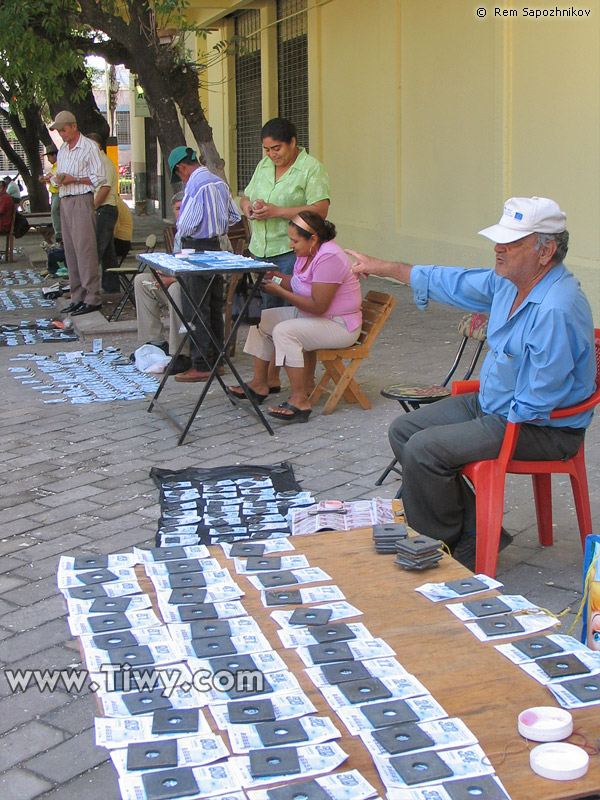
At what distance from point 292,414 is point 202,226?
1.83 metres

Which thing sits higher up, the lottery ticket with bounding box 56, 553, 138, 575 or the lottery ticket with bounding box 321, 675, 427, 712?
the lottery ticket with bounding box 56, 553, 138, 575

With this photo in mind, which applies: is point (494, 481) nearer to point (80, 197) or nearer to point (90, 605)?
point (90, 605)

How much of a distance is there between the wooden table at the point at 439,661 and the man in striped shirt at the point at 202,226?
164 inches

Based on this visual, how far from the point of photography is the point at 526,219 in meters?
3.57

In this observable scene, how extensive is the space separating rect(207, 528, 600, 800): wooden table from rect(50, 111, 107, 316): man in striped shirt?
24.7 ft

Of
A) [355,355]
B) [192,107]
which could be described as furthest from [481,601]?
[192,107]

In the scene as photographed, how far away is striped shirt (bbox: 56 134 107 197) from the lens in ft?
32.8

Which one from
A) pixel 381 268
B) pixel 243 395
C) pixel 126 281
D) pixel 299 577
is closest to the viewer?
pixel 299 577

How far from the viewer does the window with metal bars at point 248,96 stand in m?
16.2

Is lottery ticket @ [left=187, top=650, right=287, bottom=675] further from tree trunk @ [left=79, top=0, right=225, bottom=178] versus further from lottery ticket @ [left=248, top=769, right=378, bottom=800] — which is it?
tree trunk @ [left=79, top=0, right=225, bottom=178]

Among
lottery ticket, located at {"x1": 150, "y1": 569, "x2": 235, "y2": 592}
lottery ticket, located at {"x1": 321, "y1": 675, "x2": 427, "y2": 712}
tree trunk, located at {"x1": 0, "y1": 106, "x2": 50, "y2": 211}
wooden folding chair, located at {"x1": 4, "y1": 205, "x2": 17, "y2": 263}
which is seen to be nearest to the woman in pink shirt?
lottery ticket, located at {"x1": 150, "y1": 569, "x2": 235, "y2": 592}

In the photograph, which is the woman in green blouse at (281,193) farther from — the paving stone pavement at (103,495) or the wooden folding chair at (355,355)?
the paving stone pavement at (103,495)

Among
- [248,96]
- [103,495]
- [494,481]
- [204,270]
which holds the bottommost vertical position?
[103,495]

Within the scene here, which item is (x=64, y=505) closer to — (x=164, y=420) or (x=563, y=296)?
(x=164, y=420)
